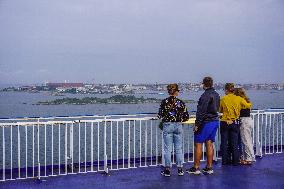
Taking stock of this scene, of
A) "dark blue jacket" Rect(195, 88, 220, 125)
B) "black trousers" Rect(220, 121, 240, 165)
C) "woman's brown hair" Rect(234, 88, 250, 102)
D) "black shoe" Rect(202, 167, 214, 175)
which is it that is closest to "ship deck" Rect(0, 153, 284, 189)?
"black shoe" Rect(202, 167, 214, 175)

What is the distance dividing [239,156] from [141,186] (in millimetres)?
2619

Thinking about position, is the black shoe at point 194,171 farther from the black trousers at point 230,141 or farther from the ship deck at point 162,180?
the black trousers at point 230,141

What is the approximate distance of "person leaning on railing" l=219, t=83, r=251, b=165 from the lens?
24.2 ft

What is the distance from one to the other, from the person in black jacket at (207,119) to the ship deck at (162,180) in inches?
16.4

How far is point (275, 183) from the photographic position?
6.17 metres

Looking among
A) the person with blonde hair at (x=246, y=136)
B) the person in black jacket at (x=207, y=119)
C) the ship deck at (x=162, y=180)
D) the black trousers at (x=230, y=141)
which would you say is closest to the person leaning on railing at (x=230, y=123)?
the black trousers at (x=230, y=141)

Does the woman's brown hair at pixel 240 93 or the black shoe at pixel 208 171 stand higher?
the woman's brown hair at pixel 240 93

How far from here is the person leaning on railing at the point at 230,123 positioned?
7.38 m

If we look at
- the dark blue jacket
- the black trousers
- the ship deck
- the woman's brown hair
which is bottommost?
the ship deck

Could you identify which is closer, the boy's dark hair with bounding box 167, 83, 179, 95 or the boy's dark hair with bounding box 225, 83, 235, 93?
the boy's dark hair with bounding box 167, 83, 179, 95

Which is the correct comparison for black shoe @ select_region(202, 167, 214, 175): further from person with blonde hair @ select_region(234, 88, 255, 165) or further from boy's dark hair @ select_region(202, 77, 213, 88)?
boy's dark hair @ select_region(202, 77, 213, 88)

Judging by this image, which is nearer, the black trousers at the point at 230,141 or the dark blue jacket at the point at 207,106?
the dark blue jacket at the point at 207,106


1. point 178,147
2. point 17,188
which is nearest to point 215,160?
point 178,147

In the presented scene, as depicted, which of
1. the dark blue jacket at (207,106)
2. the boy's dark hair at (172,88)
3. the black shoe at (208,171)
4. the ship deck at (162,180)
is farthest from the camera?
the black shoe at (208,171)
